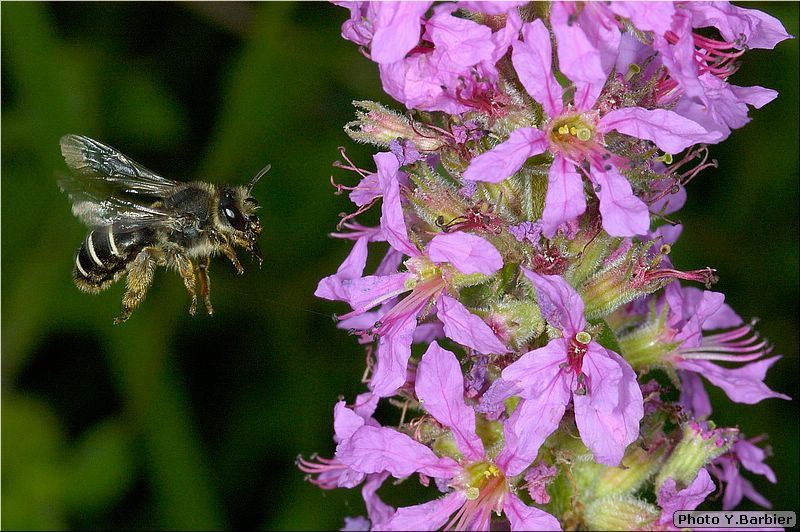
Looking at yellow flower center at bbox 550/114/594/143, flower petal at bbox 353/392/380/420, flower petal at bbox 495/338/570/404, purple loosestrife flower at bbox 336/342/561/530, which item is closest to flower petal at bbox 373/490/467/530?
purple loosestrife flower at bbox 336/342/561/530

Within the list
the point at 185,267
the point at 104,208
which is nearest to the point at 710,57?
the point at 185,267

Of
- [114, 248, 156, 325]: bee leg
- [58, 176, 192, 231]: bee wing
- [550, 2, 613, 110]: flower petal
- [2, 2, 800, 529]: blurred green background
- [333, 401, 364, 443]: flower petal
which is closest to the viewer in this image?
[550, 2, 613, 110]: flower petal

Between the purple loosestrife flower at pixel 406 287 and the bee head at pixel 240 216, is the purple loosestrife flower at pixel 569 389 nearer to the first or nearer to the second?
the purple loosestrife flower at pixel 406 287

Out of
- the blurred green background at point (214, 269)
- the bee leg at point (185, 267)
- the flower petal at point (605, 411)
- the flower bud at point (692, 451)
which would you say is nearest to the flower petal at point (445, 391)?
the flower petal at point (605, 411)

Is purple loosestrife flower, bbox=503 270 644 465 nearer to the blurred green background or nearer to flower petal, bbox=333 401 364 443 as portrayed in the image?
flower petal, bbox=333 401 364 443

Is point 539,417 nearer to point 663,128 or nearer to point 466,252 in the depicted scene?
point 466,252

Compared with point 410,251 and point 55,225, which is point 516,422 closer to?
point 410,251

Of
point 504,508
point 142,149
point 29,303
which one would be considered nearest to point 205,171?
point 142,149
